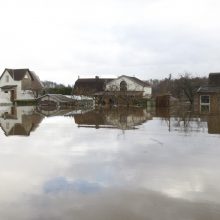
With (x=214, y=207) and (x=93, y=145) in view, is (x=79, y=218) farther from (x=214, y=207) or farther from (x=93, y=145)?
(x=93, y=145)

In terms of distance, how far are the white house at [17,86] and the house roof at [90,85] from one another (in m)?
6.56

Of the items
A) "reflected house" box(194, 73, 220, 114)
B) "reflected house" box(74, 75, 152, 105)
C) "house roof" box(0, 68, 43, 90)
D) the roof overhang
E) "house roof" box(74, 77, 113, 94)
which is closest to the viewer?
"reflected house" box(194, 73, 220, 114)

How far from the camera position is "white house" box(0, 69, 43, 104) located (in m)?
56.2

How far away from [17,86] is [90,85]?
12238mm

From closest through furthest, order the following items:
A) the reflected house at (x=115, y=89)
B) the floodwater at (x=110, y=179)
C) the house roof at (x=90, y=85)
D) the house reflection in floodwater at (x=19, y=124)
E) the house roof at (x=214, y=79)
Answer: the floodwater at (x=110, y=179) → the house reflection in floodwater at (x=19, y=124) → the house roof at (x=214, y=79) → the reflected house at (x=115, y=89) → the house roof at (x=90, y=85)

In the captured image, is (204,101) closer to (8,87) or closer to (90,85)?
(90,85)

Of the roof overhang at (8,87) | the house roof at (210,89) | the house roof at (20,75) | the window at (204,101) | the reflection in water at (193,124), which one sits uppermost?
the house roof at (20,75)

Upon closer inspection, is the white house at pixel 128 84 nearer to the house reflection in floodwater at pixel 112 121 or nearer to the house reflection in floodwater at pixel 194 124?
the house reflection in floodwater at pixel 112 121

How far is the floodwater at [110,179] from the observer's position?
5582 mm

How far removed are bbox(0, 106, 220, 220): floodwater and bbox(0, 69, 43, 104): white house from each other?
147 ft

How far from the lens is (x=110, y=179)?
7.46m

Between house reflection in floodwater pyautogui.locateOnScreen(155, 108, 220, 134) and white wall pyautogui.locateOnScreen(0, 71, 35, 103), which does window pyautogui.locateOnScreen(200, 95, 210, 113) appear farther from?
white wall pyautogui.locateOnScreen(0, 71, 35, 103)

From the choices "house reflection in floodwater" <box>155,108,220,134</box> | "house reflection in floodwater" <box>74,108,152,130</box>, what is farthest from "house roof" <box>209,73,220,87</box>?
"house reflection in floodwater" <box>155,108,220,134</box>

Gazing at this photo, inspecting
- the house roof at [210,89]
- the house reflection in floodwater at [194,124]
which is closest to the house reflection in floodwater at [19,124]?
the house reflection in floodwater at [194,124]
